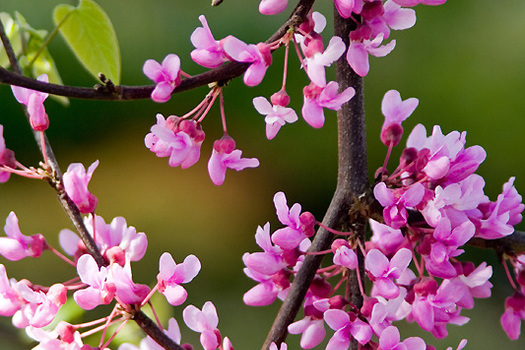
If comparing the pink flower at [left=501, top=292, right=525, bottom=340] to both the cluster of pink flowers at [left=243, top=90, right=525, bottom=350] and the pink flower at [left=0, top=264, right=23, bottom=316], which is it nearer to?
the cluster of pink flowers at [left=243, top=90, right=525, bottom=350]

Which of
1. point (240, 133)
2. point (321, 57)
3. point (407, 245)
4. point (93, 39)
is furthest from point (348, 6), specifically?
point (240, 133)

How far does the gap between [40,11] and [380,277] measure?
2.91 meters

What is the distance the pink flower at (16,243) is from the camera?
0.39m

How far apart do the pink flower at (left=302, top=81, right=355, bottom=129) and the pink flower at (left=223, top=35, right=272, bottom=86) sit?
24 mm

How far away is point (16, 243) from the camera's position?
0.39 metres

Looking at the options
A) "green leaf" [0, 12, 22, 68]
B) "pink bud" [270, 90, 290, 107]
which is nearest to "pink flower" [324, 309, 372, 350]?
"pink bud" [270, 90, 290, 107]

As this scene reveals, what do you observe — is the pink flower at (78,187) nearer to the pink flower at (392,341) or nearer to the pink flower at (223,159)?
the pink flower at (223,159)

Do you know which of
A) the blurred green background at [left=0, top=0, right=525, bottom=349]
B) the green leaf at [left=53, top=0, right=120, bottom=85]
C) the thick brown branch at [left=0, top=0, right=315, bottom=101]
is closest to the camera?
the thick brown branch at [left=0, top=0, right=315, bottom=101]

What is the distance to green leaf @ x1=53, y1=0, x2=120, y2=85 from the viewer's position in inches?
19.8

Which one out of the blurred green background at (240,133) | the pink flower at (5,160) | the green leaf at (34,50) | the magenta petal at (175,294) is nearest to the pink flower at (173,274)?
the magenta petal at (175,294)

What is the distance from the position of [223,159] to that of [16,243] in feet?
0.42

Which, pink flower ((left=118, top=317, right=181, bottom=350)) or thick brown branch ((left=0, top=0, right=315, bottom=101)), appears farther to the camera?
pink flower ((left=118, top=317, right=181, bottom=350))

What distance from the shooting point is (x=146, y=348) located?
0.38 meters

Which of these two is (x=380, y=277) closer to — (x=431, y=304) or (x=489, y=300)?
(x=431, y=304)
